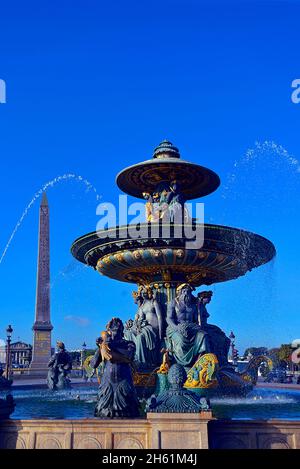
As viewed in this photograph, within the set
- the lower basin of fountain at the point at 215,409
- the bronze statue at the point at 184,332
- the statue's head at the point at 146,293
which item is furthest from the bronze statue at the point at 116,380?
the statue's head at the point at 146,293

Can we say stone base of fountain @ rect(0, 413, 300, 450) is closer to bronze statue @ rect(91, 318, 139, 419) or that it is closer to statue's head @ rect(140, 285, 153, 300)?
bronze statue @ rect(91, 318, 139, 419)

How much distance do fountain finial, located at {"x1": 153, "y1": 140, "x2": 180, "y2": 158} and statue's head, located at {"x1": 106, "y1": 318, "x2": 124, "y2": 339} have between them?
8098 mm

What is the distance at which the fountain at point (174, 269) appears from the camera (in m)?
12.1

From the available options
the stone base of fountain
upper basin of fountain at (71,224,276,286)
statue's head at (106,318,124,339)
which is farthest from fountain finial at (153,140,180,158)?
the stone base of fountain

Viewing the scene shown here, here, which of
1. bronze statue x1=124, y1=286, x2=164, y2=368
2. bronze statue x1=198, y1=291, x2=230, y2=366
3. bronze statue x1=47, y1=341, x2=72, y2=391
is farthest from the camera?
bronze statue x1=47, y1=341, x2=72, y2=391

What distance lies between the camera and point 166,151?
15.3 m

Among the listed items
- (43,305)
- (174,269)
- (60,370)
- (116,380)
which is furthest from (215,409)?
(43,305)

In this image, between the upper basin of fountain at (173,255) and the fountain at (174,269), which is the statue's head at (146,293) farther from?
the upper basin of fountain at (173,255)

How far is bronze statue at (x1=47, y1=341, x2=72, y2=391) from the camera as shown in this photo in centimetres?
1503

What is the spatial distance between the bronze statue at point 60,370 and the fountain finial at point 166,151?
619cm

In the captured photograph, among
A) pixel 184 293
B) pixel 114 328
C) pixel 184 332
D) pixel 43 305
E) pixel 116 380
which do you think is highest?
pixel 43 305

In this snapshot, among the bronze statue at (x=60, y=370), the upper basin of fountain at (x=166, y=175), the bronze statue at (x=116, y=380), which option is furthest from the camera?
the bronze statue at (x=60, y=370)

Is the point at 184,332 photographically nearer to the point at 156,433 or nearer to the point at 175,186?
the point at 175,186

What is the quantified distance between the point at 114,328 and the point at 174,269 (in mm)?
5727
